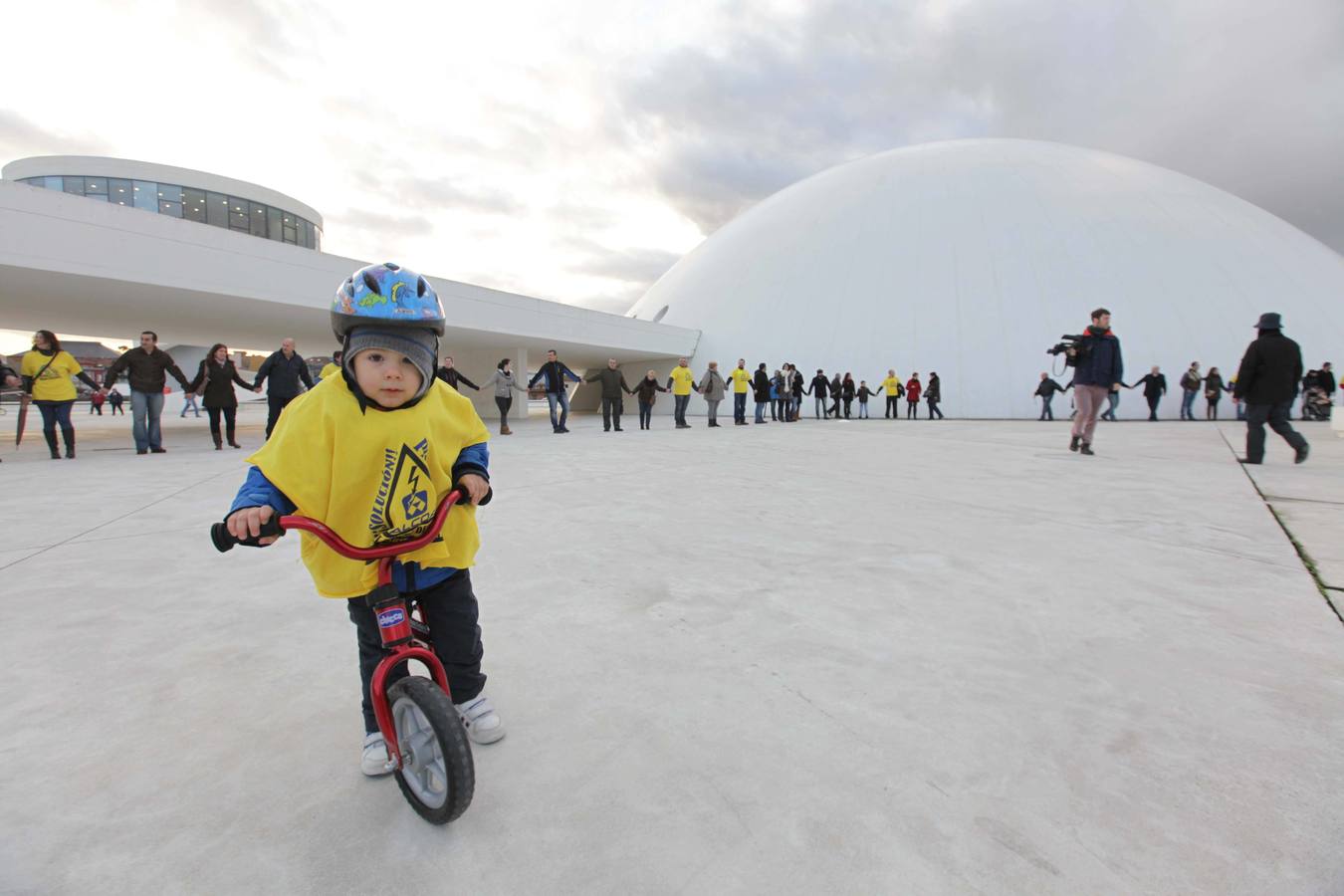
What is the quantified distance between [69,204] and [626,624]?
11.8 metres

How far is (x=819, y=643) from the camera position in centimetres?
238

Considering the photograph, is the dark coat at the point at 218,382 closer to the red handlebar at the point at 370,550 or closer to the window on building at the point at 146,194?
the red handlebar at the point at 370,550

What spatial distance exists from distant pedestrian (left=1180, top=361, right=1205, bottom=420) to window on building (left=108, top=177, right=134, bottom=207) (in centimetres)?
5456

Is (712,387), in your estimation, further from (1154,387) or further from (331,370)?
(1154,387)

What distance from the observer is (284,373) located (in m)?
8.59

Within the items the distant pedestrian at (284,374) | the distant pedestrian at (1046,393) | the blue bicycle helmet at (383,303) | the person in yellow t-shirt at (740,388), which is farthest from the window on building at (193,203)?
the blue bicycle helmet at (383,303)

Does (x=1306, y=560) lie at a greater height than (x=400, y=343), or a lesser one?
lesser

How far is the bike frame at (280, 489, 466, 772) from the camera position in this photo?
1.55 m

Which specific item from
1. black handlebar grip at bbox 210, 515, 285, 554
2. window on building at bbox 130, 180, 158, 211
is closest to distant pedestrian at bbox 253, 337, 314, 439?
black handlebar grip at bbox 210, 515, 285, 554

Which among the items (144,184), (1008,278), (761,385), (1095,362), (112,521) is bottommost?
(112,521)

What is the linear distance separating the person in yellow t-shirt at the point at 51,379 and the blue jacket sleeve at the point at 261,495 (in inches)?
333

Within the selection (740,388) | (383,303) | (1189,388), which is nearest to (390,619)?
(383,303)

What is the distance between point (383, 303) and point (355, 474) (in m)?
0.48

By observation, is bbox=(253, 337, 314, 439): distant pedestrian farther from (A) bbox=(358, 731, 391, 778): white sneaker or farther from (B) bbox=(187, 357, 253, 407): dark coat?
(A) bbox=(358, 731, 391, 778): white sneaker
